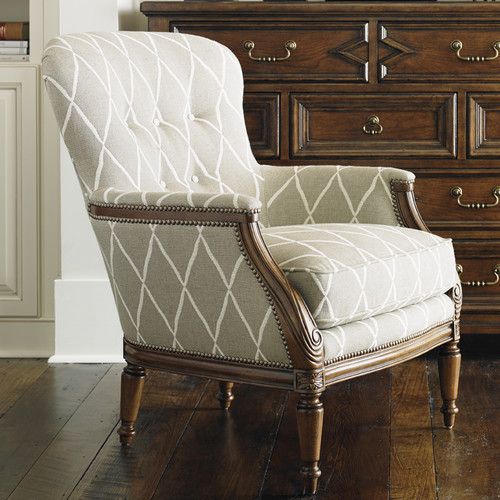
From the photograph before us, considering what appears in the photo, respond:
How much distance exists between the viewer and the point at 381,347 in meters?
1.94

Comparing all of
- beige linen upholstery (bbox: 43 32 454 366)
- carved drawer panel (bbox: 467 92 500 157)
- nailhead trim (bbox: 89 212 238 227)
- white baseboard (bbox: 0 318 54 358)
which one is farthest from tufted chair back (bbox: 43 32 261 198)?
white baseboard (bbox: 0 318 54 358)

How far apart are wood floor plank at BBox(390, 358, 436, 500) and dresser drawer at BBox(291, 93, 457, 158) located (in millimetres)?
664

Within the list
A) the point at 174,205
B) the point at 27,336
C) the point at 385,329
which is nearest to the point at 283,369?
the point at 385,329

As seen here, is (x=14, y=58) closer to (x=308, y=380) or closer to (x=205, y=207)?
(x=205, y=207)

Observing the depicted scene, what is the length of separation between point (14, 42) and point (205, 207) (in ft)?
5.16

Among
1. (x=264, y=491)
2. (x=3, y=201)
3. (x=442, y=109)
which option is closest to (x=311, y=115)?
(x=442, y=109)

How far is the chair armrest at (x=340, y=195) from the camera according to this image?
2271mm

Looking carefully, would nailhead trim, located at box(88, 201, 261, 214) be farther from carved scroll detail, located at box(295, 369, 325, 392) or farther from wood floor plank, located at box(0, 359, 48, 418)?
wood floor plank, located at box(0, 359, 48, 418)

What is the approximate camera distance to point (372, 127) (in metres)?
2.88

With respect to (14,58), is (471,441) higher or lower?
lower

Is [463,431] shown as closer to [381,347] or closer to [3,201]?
[381,347]

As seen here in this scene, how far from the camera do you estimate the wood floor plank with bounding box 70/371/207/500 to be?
1.84 metres

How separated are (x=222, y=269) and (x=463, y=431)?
0.79 m

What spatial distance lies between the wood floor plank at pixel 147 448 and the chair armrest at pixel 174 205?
1.69 ft
